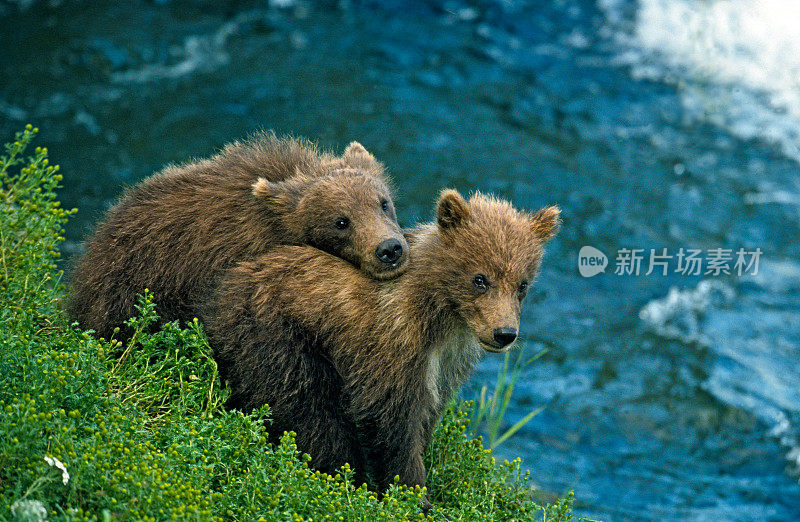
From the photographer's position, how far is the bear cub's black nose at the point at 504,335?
16.6 ft

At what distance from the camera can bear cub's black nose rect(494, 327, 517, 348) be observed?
199 inches

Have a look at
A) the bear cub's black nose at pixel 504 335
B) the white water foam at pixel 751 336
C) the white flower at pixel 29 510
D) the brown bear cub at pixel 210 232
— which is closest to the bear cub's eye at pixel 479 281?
the bear cub's black nose at pixel 504 335

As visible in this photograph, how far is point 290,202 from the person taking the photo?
591 cm

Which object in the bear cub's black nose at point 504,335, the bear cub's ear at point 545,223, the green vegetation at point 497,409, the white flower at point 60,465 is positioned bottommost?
the white flower at point 60,465

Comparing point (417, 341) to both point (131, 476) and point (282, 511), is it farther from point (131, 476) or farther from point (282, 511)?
point (131, 476)

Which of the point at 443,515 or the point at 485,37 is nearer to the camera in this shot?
the point at 443,515

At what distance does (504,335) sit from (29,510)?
2.52m

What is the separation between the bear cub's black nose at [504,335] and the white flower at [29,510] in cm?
243

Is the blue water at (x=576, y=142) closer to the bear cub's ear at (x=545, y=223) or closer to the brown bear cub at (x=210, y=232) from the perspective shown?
the bear cub's ear at (x=545, y=223)

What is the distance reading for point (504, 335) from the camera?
16.6 feet

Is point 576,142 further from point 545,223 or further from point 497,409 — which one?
point 545,223

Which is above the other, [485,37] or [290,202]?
[485,37]

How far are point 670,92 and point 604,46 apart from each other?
1.34 m

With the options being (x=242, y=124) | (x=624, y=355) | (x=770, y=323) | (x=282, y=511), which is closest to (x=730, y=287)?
(x=770, y=323)
